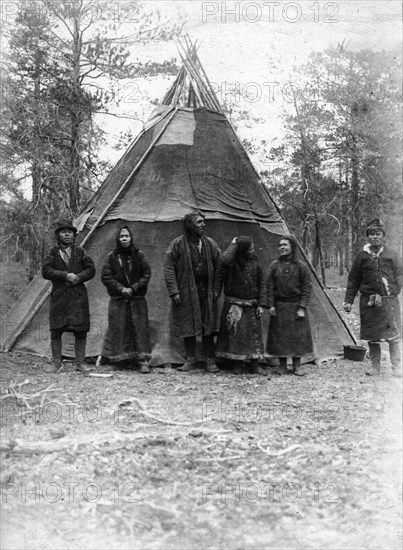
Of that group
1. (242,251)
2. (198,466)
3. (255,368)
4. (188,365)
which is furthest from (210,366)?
(198,466)

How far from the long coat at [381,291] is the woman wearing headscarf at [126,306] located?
2.19m

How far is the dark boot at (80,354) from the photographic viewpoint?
5969 mm

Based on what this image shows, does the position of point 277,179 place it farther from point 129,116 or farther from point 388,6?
point 388,6

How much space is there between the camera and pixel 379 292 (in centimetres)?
602

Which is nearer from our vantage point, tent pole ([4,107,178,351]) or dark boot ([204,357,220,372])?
dark boot ([204,357,220,372])

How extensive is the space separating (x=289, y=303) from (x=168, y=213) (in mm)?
1890

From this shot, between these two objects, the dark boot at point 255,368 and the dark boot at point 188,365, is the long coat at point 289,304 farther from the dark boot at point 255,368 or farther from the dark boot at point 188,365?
the dark boot at point 188,365

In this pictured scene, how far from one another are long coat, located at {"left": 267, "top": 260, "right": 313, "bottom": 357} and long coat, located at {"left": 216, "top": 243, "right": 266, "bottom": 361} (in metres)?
0.16


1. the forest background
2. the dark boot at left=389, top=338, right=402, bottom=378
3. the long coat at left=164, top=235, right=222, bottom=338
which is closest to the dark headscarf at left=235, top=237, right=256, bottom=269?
the long coat at left=164, top=235, right=222, bottom=338

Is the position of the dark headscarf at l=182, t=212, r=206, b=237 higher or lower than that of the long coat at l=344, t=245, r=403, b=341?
higher

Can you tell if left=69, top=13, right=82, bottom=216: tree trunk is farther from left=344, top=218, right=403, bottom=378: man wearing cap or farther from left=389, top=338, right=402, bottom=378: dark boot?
left=389, top=338, right=402, bottom=378: dark boot

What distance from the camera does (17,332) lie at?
7047 millimetres

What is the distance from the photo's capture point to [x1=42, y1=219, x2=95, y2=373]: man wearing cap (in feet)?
19.4

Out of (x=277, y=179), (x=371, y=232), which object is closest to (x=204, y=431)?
(x=371, y=232)
